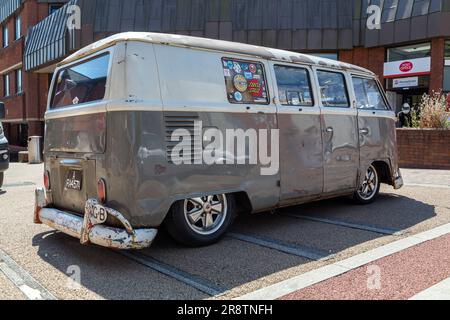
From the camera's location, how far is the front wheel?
6996 mm

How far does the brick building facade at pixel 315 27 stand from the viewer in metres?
16.7

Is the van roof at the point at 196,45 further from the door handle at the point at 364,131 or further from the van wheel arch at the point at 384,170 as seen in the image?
the van wheel arch at the point at 384,170

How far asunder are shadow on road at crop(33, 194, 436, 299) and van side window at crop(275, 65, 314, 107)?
1.62 m

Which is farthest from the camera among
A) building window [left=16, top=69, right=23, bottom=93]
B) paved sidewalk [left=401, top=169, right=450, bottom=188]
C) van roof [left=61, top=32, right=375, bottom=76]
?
building window [left=16, top=69, right=23, bottom=93]

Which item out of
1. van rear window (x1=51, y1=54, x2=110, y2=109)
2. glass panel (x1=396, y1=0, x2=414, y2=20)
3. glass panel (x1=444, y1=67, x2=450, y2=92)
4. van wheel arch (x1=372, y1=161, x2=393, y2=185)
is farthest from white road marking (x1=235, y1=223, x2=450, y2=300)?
glass panel (x1=396, y1=0, x2=414, y2=20)

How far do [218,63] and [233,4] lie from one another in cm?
1469

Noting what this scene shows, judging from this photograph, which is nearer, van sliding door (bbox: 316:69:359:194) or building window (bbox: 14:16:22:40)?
van sliding door (bbox: 316:69:359:194)

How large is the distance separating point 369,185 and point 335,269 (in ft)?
11.0

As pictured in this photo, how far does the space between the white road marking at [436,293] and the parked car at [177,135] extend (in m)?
2.09

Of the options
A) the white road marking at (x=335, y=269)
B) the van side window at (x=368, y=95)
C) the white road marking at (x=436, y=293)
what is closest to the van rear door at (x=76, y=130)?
the white road marking at (x=335, y=269)

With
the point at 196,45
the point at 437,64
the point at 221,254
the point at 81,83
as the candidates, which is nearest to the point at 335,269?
the point at 221,254

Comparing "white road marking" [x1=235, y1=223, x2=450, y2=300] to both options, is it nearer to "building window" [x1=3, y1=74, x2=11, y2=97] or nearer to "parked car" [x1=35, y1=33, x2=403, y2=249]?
"parked car" [x1=35, y1=33, x2=403, y2=249]
